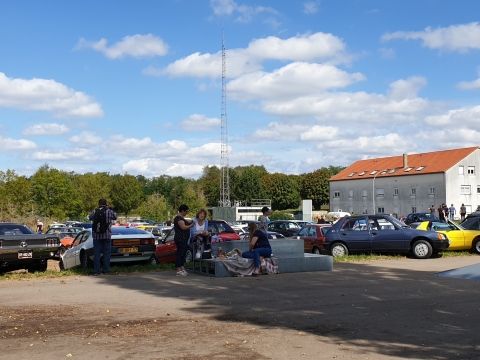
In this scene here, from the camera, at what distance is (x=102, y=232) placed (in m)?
15.3

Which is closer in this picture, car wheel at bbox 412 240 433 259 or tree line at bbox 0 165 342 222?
car wheel at bbox 412 240 433 259

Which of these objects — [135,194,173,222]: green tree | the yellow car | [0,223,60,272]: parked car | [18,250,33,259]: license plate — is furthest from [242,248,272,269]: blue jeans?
[135,194,173,222]: green tree

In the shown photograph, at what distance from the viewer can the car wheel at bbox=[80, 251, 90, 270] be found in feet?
57.2

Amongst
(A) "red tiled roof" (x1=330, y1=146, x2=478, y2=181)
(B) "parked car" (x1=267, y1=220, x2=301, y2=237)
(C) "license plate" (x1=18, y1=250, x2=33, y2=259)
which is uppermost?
(A) "red tiled roof" (x1=330, y1=146, x2=478, y2=181)

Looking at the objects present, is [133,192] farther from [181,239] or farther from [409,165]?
[181,239]

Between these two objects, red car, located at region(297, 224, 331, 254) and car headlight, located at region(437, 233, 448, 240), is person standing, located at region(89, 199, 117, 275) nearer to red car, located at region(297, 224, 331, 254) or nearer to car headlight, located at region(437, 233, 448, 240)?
red car, located at region(297, 224, 331, 254)

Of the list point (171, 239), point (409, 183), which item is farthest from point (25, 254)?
point (409, 183)

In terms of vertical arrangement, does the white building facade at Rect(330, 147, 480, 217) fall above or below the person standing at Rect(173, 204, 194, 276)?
above

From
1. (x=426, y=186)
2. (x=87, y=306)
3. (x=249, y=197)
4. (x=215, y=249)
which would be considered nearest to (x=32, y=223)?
(x=215, y=249)

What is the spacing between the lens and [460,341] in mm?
7258

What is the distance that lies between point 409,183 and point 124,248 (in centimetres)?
7365

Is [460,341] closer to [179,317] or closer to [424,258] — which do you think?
[179,317]

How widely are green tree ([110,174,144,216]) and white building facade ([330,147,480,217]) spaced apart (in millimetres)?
33753

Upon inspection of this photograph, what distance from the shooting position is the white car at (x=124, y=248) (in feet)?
55.9
